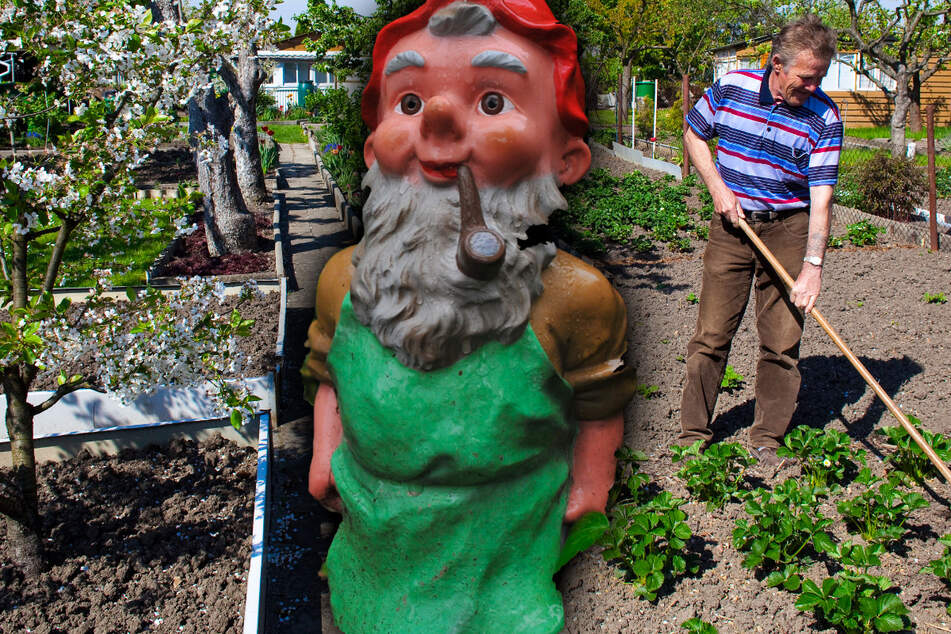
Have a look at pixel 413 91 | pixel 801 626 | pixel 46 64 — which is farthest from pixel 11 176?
pixel 801 626

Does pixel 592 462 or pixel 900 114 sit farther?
pixel 900 114

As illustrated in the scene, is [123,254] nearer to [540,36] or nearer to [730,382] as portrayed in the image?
[730,382]

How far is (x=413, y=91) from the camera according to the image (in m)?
1.71

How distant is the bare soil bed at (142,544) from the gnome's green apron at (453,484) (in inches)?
47.3

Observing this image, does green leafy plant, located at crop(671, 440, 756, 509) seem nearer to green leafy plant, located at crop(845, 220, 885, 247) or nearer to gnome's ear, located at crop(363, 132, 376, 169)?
gnome's ear, located at crop(363, 132, 376, 169)

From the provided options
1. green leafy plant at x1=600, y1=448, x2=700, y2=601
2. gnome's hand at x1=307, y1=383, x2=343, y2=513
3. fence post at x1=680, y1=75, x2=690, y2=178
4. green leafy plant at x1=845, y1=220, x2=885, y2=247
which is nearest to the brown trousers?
green leafy plant at x1=600, y1=448, x2=700, y2=601

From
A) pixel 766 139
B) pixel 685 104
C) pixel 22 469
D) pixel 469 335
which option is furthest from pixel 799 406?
pixel 685 104

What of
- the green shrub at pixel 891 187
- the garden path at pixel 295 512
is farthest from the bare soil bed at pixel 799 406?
the green shrub at pixel 891 187

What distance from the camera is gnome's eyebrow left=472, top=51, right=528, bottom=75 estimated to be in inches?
64.6

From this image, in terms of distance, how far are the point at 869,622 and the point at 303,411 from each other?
3.05 meters

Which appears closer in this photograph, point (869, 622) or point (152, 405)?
point (869, 622)

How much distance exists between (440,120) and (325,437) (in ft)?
2.92

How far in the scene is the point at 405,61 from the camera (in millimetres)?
1691

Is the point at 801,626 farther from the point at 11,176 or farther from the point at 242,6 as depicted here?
the point at 242,6
